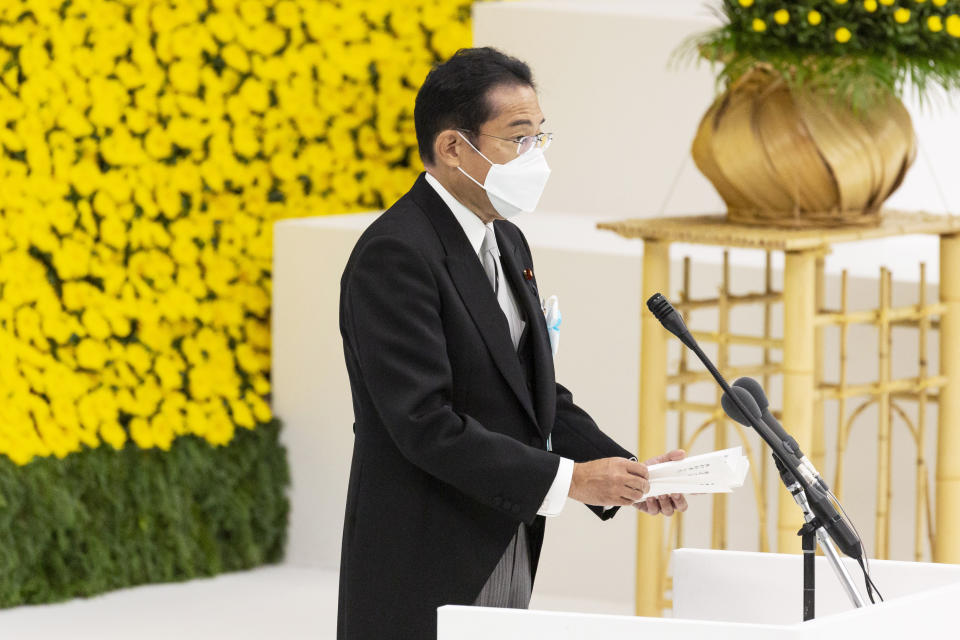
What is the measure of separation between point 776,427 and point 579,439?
16.2 inches

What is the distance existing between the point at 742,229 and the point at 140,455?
226cm

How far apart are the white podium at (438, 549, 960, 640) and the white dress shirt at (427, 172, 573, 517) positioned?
0.70 ft

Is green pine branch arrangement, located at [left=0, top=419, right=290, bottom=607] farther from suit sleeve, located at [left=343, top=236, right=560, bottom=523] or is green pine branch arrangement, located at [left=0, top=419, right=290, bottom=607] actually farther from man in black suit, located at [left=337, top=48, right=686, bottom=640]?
suit sleeve, located at [left=343, top=236, right=560, bottom=523]

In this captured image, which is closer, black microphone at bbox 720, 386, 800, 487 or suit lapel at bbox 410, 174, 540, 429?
black microphone at bbox 720, 386, 800, 487

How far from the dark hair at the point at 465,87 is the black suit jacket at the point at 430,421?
101mm

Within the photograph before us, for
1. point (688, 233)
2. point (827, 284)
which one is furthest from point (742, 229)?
point (827, 284)

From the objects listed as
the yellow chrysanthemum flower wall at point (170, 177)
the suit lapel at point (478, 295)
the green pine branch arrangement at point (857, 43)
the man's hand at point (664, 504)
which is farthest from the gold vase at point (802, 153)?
the yellow chrysanthemum flower wall at point (170, 177)

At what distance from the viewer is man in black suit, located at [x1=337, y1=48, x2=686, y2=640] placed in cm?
211

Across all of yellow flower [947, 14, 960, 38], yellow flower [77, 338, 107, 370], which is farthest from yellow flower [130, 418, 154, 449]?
yellow flower [947, 14, 960, 38]

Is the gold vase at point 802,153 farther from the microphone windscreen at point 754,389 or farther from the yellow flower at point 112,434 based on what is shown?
the yellow flower at point 112,434

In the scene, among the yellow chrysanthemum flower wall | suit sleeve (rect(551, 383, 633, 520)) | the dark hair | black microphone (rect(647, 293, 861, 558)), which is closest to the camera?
black microphone (rect(647, 293, 861, 558))

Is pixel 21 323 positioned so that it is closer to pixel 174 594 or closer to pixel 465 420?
pixel 174 594

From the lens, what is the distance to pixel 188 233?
510cm

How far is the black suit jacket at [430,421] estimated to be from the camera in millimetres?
2105
